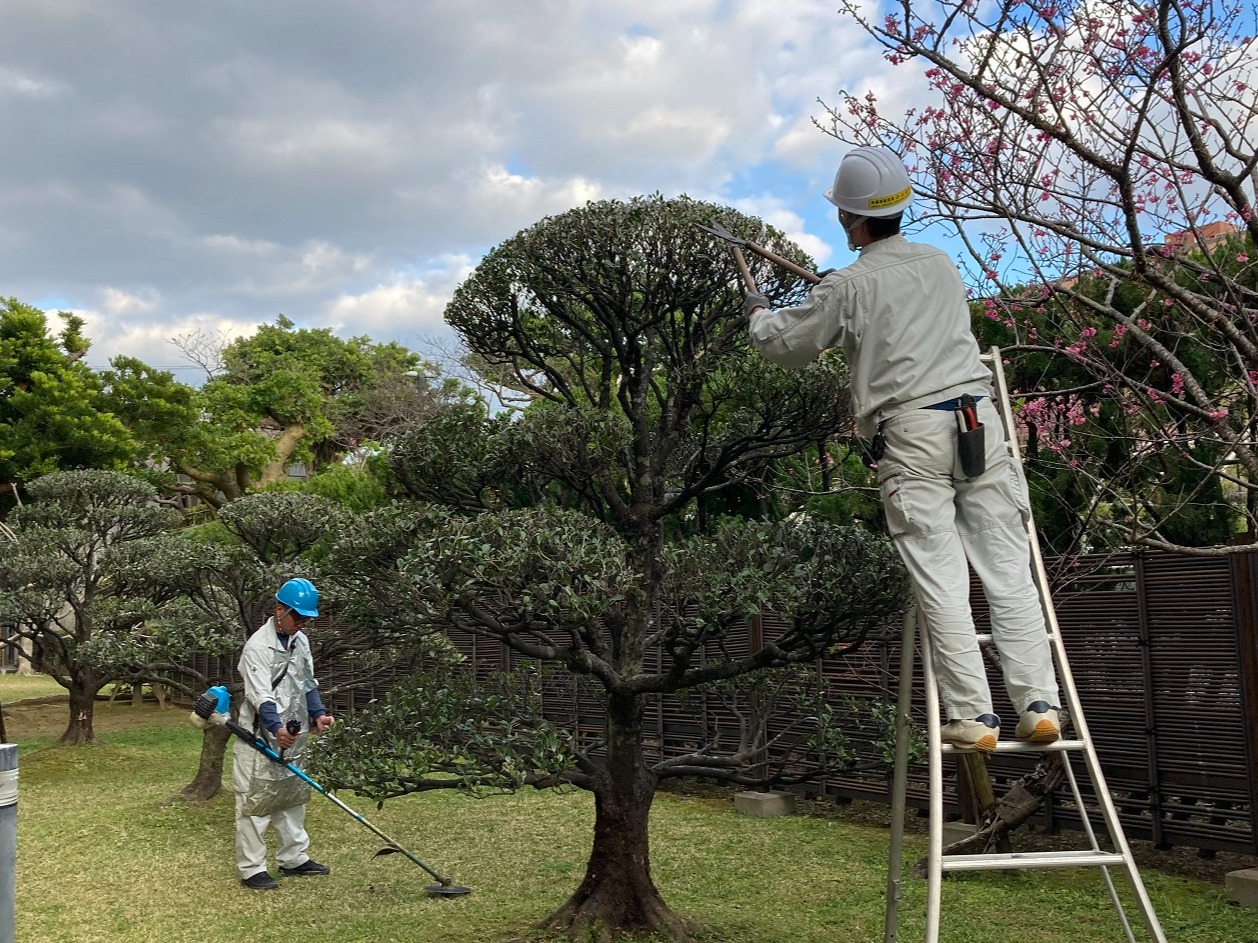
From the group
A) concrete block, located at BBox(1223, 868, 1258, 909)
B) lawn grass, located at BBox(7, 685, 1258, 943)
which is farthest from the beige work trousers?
concrete block, located at BBox(1223, 868, 1258, 909)

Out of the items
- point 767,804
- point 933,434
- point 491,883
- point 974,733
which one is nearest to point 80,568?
point 491,883

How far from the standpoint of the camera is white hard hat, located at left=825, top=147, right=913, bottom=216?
3.44 metres

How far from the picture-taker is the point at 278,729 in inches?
243

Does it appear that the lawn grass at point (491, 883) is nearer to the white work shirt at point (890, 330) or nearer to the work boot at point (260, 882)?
the work boot at point (260, 882)

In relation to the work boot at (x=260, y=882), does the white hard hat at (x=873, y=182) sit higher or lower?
higher

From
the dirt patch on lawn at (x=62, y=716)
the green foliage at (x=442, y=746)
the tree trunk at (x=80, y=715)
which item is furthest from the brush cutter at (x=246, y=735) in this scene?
the dirt patch on lawn at (x=62, y=716)

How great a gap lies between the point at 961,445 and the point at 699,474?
2.09m

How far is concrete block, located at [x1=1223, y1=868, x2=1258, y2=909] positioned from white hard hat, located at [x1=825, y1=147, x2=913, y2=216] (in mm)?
3962

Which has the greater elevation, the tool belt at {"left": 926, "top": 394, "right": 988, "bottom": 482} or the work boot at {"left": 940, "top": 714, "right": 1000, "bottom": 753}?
the tool belt at {"left": 926, "top": 394, "right": 988, "bottom": 482}

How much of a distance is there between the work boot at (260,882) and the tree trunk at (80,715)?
7.01m

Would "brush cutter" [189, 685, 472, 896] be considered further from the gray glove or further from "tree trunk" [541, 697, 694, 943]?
the gray glove

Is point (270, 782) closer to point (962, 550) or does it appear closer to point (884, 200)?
point (962, 550)

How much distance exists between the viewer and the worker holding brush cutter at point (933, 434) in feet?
10.3

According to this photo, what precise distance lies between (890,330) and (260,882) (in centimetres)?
511
